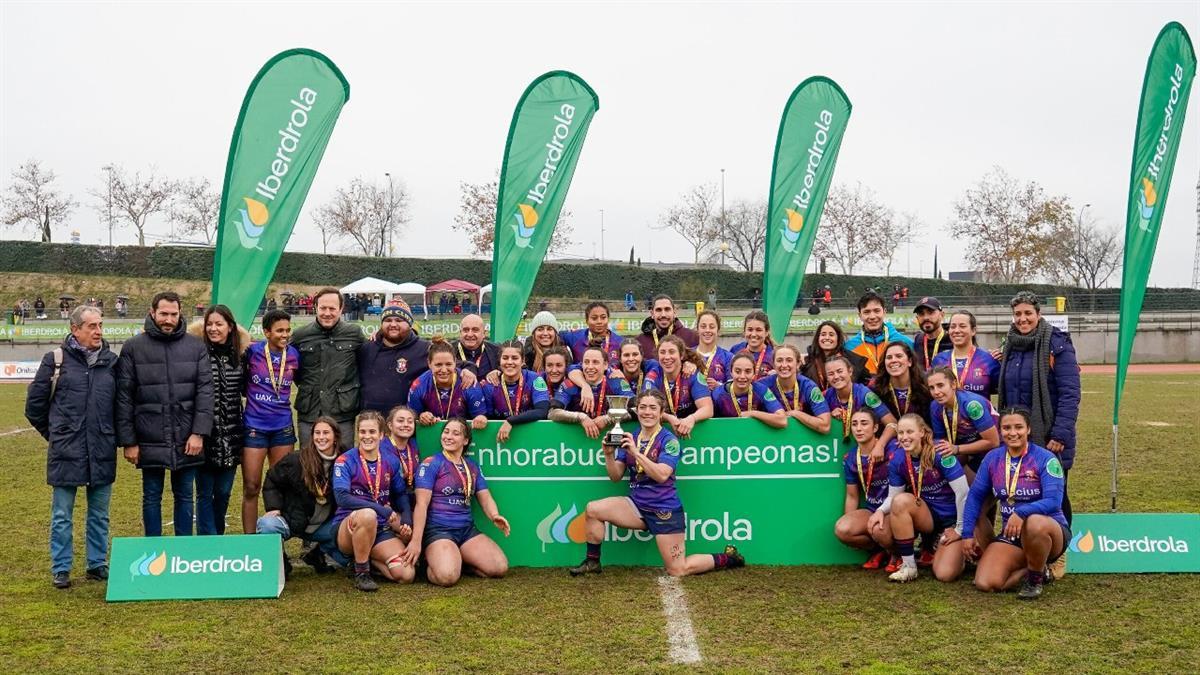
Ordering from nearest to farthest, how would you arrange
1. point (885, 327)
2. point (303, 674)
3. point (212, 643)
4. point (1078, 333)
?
1. point (303, 674)
2. point (212, 643)
3. point (885, 327)
4. point (1078, 333)

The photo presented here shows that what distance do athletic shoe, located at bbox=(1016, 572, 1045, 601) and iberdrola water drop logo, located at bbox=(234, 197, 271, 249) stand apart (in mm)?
5832

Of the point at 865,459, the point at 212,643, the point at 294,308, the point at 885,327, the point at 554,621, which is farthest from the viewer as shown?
the point at 294,308

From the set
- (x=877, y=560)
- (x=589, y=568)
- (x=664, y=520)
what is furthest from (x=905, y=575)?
(x=589, y=568)

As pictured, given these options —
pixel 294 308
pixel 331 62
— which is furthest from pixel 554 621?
pixel 294 308

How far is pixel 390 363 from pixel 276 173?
191 cm

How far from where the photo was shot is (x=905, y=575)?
627 cm

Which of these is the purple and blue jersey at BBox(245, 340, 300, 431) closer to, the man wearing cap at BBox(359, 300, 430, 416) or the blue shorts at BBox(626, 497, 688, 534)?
the man wearing cap at BBox(359, 300, 430, 416)

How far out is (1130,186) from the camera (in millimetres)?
7977

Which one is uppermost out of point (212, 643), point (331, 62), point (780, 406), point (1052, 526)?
point (331, 62)

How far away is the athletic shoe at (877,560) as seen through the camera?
6.71 m

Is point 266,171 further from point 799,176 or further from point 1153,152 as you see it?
point 1153,152

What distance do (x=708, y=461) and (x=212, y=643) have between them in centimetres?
333

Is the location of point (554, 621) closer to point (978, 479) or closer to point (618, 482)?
point (618, 482)

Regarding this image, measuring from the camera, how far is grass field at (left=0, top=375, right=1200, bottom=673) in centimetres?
484
